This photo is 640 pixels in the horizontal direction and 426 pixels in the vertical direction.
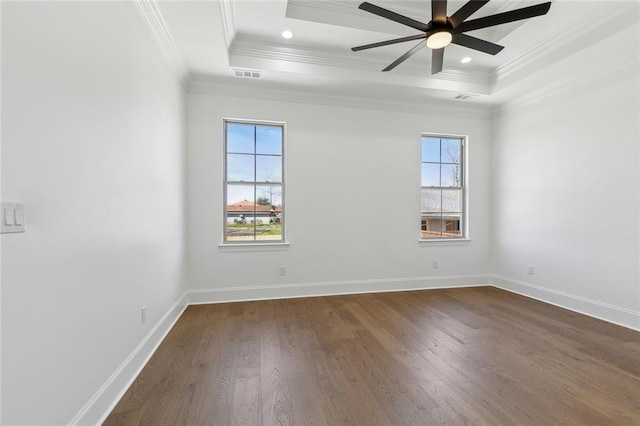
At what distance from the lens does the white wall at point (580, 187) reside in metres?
2.90

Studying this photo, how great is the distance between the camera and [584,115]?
3.30 meters

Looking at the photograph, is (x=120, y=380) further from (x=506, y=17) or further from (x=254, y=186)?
(x=506, y=17)

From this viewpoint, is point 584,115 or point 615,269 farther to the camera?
point 584,115

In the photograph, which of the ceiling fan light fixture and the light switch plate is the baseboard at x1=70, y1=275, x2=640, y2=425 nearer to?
the light switch plate

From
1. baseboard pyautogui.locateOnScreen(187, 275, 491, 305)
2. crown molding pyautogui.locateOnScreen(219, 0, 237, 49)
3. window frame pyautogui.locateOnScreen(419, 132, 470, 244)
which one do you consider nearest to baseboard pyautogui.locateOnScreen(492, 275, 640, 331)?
baseboard pyautogui.locateOnScreen(187, 275, 491, 305)

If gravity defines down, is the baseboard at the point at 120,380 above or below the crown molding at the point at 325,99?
below

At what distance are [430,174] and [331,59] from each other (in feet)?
7.96

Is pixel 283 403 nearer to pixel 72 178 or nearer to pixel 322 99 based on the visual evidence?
pixel 72 178

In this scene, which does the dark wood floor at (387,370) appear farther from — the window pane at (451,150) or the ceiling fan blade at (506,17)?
the ceiling fan blade at (506,17)

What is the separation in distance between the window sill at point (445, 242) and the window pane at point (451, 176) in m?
0.95

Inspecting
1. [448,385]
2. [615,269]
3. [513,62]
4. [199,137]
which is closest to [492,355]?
[448,385]

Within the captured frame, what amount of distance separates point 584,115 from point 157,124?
4.87 m

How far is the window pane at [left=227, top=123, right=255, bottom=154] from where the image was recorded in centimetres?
378

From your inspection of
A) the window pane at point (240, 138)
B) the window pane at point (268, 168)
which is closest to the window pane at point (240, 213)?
the window pane at point (268, 168)
